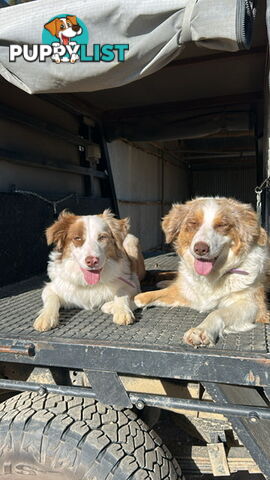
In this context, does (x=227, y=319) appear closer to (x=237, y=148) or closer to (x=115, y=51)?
(x=115, y=51)

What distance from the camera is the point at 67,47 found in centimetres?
238

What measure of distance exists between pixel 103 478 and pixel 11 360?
779 millimetres

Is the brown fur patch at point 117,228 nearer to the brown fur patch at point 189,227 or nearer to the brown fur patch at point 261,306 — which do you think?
the brown fur patch at point 189,227

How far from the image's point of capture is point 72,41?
92.7 inches

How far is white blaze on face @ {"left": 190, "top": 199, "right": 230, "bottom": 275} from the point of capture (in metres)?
2.42

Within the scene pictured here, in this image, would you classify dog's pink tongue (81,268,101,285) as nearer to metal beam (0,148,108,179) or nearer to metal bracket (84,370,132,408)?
metal bracket (84,370,132,408)

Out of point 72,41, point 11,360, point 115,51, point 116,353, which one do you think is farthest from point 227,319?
point 72,41

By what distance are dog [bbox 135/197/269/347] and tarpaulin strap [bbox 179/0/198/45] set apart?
3.53ft

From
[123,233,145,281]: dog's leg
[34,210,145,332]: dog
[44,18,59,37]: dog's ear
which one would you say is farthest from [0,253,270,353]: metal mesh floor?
[44,18,59,37]: dog's ear

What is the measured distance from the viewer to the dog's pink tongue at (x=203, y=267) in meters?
2.53

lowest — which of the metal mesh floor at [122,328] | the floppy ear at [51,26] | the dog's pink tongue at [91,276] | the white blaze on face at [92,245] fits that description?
the metal mesh floor at [122,328]

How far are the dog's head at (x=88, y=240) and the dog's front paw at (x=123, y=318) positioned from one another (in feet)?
1.31

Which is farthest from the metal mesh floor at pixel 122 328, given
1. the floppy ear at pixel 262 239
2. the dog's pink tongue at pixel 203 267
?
the floppy ear at pixel 262 239

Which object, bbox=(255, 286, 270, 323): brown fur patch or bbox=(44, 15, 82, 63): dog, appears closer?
bbox=(44, 15, 82, 63): dog
